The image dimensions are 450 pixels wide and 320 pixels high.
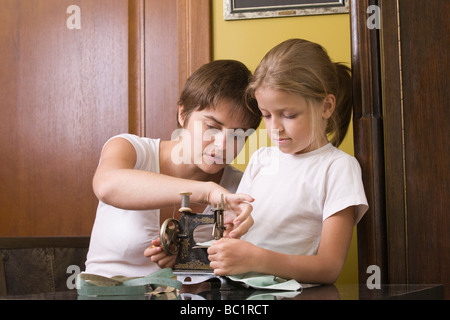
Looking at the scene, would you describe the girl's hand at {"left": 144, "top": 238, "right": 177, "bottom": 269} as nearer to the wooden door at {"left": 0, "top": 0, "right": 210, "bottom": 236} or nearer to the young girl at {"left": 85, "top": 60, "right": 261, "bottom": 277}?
the young girl at {"left": 85, "top": 60, "right": 261, "bottom": 277}

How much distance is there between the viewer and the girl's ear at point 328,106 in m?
1.05

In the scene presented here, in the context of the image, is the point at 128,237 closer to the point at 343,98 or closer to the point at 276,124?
the point at 276,124

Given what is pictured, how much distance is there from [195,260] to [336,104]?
0.44 meters

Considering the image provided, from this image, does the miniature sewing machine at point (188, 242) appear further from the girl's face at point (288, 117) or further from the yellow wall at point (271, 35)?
the yellow wall at point (271, 35)

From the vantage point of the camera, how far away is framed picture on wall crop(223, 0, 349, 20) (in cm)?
152

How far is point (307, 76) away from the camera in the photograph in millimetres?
1032

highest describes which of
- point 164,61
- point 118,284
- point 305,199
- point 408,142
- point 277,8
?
point 277,8

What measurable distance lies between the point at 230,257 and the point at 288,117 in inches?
13.2

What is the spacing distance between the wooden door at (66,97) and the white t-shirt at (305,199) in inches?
29.8

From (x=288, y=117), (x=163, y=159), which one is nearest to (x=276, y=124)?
(x=288, y=117)

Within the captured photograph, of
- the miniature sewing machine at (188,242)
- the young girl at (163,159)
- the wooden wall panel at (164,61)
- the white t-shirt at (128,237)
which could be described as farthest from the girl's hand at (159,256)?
the wooden wall panel at (164,61)

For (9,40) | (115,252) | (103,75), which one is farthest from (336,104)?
(9,40)

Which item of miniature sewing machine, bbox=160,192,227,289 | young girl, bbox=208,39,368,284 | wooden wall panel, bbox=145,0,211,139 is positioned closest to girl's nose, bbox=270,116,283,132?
young girl, bbox=208,39,368,284

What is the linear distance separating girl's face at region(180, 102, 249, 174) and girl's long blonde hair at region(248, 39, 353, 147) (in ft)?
0.33
